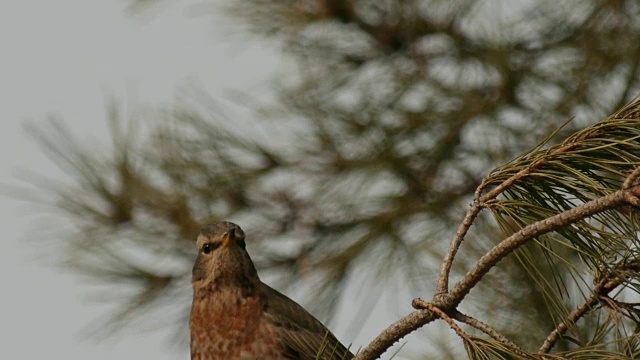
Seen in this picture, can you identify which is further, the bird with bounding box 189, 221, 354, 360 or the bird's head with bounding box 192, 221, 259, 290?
the bird's head with bounding box 192, 221, 259, 290

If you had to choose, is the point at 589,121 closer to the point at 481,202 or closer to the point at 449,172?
the point at 449,172

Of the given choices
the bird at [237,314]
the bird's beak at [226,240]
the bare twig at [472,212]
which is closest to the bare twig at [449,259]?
the bare twig at [472,212]

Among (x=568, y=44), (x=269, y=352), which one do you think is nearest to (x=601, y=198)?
(x=269, y=352)

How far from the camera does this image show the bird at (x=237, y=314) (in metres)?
4.05

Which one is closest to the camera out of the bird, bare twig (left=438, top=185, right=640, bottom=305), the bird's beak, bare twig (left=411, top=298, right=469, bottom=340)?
bare twig (left=438, top=185, right=640, bottom=305)

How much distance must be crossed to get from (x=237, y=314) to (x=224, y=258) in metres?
0.19

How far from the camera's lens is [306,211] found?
4.84 metres

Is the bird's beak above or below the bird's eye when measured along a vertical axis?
below

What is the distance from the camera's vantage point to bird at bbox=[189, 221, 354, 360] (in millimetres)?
4051

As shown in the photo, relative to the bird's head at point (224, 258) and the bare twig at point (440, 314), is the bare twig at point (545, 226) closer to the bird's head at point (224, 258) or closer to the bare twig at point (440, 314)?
the bare twig at point (440, 314)

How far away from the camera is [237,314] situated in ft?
13.7

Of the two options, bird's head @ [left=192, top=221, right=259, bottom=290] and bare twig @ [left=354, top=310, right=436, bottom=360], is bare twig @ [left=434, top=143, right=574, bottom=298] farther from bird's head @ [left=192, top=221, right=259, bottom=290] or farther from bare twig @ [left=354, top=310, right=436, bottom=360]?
bird's head @ [left=192, top=221, right=259, bottom=290]

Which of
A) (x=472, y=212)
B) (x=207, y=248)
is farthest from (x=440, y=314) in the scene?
(x=207, y=248)

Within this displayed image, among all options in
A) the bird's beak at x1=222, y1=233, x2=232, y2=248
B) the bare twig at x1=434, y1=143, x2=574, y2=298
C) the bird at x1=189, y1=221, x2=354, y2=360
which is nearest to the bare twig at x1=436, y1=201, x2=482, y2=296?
the bare twig at x1=434, y1=143, x2=574, y2=298
